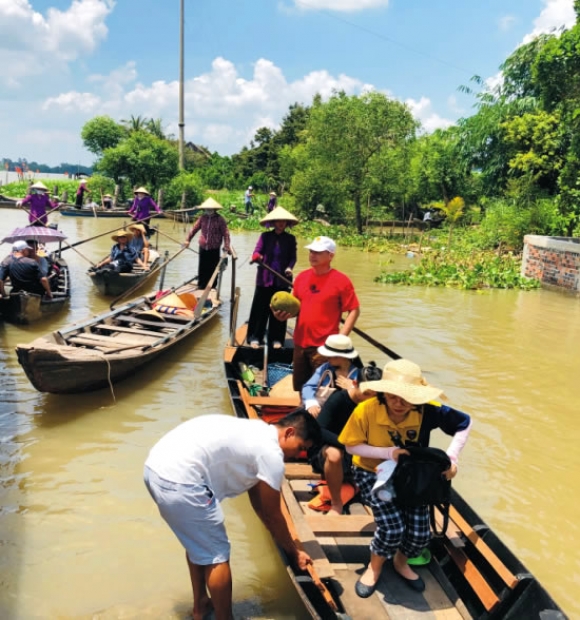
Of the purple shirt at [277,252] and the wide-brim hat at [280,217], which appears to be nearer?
the wide-brim hat at [280,217]

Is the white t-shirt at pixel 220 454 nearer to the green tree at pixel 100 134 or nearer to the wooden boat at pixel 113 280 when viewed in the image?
the wooden boat at pixel 113 280

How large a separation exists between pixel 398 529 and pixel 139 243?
10.2 m

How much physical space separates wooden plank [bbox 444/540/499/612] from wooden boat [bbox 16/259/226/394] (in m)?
3.85

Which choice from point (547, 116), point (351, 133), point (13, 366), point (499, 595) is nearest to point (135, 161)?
point (351, 133)

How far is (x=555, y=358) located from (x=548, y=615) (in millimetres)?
6933

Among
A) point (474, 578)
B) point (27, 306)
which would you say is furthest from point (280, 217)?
point (27, 306)

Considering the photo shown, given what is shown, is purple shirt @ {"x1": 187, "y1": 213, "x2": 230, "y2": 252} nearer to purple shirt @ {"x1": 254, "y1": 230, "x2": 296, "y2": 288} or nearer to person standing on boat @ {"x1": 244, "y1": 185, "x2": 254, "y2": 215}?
purple shirt @ {"x1": 254, "y1": 230, "x2": 296, "y2": 288}

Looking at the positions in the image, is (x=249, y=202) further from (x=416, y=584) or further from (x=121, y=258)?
(x=416, y=584)

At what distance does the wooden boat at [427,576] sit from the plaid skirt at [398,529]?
0.77ft

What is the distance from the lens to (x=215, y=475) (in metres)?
2.56

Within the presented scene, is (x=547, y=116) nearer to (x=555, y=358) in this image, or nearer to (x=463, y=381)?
(x=555, y=358)

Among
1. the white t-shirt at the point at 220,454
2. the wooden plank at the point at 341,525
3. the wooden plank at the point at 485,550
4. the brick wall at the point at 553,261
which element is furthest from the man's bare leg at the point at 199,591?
the brick wall at the point at 553,261

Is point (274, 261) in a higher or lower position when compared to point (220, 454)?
higher

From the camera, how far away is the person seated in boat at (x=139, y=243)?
38.6ft
